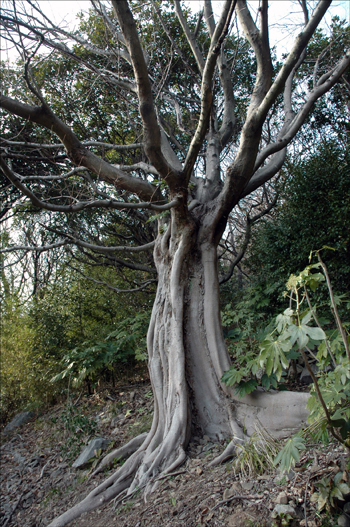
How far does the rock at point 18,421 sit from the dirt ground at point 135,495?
0.14 metres

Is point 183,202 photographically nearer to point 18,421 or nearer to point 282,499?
point 282,499

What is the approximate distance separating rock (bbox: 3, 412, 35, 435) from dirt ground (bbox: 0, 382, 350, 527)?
0.14 m

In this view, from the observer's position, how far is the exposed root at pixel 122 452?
12.5 ft

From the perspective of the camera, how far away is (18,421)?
5762 mm

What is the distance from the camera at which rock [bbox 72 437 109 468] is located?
4016 millimetres

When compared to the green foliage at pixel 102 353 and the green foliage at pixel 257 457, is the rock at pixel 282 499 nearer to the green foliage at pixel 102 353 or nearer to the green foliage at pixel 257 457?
the green foliage at pixel 257 457

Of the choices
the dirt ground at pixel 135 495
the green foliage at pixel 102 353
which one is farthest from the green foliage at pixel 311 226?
the dirt ground at pixel 135 495

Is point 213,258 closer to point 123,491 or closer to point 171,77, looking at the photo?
point 123,491

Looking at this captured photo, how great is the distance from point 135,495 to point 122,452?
2.68 feet

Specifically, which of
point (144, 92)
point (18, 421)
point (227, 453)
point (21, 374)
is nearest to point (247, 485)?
point (227, 453)

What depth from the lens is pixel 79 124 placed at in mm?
7543

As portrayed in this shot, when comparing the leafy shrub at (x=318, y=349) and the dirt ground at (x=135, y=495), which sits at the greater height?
the leafy shrub at (x=318, y=349)

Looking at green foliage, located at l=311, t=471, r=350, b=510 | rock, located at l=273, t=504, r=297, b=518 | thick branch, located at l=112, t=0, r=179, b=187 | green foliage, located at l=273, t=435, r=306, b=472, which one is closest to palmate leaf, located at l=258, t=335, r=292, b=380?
green foliage, located at l=273, t=435, r=306, b=472

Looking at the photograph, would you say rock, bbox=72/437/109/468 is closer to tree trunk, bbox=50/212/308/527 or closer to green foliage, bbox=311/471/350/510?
tree trunk, bbox=50/212/308/527
